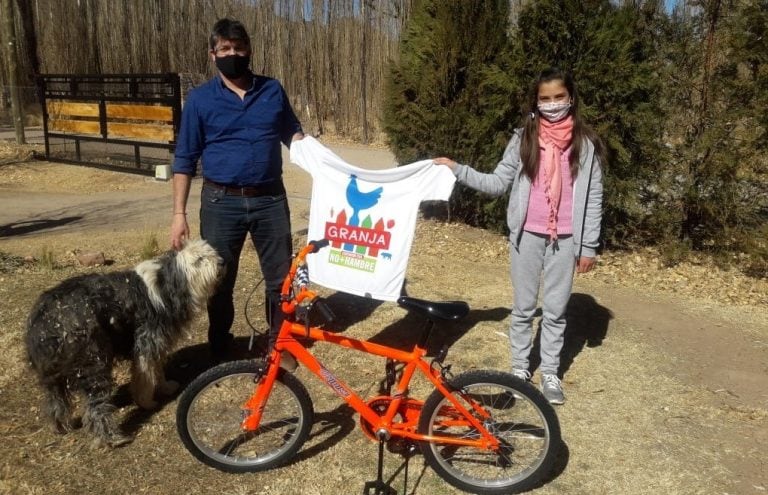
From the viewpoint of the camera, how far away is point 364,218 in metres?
4.22

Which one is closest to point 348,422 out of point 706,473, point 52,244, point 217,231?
point 217,231

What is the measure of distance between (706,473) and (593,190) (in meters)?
1.76

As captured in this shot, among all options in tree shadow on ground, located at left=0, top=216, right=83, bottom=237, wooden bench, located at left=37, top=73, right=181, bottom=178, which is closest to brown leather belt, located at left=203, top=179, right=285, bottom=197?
tree shadow on ground, located at left=0, top=216, right=83, bottom=237

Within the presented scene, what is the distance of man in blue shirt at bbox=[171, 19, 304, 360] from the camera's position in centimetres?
385

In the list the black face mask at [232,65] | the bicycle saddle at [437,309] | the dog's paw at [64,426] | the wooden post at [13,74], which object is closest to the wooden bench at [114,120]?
the wooden post at [13,74]

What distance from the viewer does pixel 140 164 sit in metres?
13.3

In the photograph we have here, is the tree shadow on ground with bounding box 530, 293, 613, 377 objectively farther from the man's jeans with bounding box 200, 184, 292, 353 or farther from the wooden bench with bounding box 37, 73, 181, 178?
the wooden bench with bounding box 37, 73, 181, 178

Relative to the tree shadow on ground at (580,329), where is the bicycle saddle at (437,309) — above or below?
above

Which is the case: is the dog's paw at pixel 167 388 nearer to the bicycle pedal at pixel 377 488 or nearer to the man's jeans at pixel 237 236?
the man's jeans at pixel 237 236

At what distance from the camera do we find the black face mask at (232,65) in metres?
3.78

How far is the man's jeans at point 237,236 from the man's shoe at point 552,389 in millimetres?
1886

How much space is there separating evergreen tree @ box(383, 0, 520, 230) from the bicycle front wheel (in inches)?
197

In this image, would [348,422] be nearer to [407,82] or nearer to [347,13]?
[407,82]

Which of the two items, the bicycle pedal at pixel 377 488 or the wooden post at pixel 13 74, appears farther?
the wooden post at pixel 13 74
